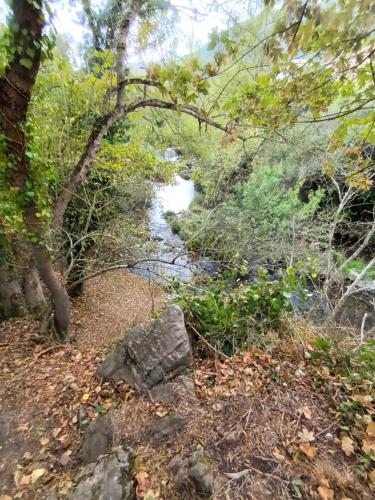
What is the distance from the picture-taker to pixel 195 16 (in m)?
1.91

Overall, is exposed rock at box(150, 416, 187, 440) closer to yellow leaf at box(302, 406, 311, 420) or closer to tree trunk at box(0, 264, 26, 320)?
yellow leaf at box(302, 406, 311, 420)

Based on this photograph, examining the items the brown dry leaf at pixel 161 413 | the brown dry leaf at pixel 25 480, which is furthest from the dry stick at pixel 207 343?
the brown dry leaf at pixel 25 480

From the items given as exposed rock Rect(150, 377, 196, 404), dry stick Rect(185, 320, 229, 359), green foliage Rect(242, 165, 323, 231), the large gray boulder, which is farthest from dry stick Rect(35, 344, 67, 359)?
green foliage Rect(242, 165, 323, 231)

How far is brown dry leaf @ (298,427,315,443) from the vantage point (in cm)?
174

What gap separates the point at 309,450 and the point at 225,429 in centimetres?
56

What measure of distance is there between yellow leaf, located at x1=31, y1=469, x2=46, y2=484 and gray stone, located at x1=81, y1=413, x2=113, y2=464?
306 mm

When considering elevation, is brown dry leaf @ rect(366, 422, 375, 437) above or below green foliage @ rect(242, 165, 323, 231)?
below

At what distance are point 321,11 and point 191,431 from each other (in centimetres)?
267

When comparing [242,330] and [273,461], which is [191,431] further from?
[242,330]

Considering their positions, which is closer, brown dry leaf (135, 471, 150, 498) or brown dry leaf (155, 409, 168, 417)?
brown dry leaf (135, 471, 150, 498)

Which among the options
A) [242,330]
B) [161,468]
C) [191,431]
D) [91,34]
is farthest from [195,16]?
[161,468]

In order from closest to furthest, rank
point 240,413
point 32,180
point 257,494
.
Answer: point 257,494 < point 240,413 < point 32,180

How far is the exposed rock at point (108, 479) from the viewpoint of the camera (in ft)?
5.03

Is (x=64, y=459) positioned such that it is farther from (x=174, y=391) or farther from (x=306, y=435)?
(x=306, y=435)
